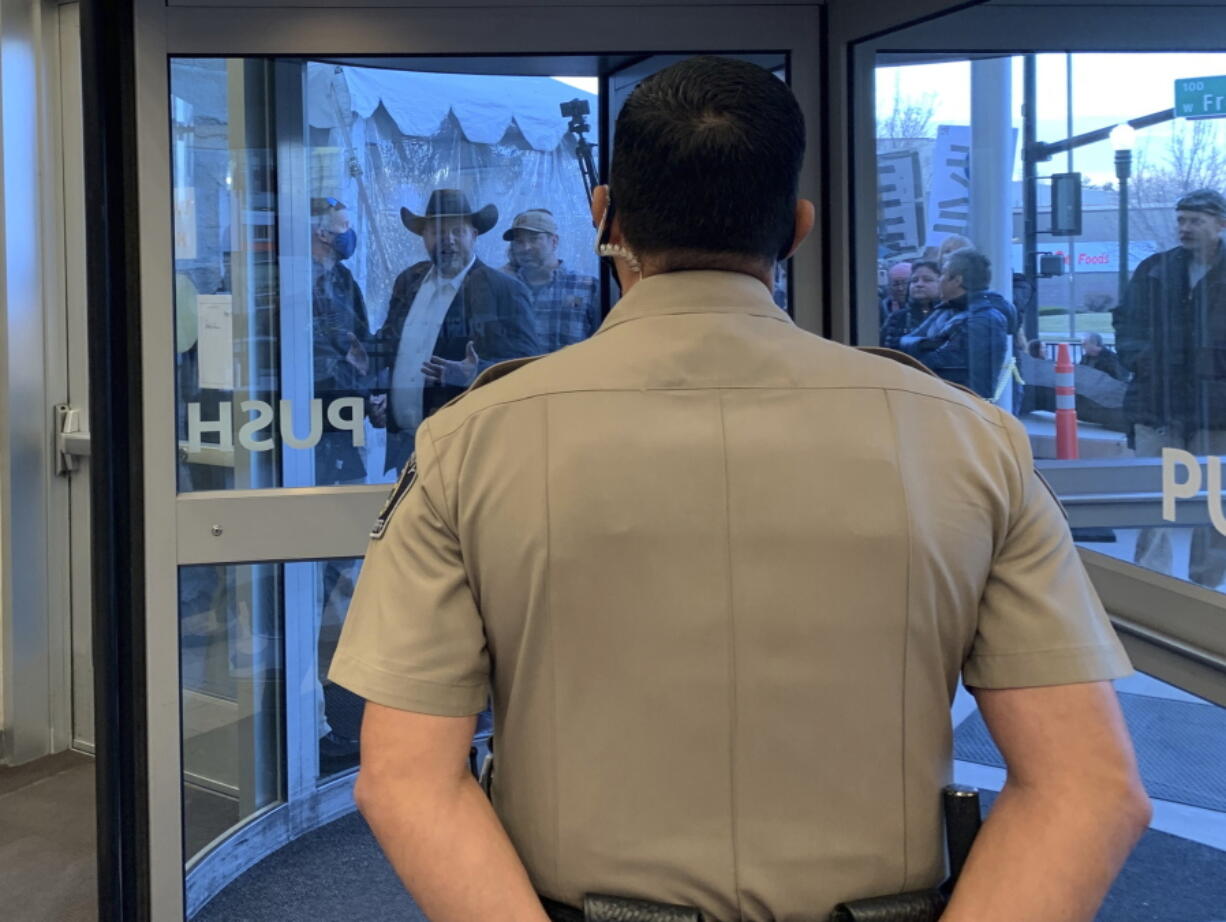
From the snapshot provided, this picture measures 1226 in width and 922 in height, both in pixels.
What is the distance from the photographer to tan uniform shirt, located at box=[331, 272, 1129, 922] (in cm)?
95

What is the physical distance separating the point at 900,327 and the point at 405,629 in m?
1.70

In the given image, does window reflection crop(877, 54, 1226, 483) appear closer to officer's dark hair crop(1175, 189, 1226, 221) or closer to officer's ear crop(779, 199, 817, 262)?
officer's dark hair crop(1175, 189, 1226, 221)

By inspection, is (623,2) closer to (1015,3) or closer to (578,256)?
(578,256)

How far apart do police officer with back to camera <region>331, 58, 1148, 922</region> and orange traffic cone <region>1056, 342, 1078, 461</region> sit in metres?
1.23

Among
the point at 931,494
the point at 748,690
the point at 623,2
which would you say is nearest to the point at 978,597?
the point at 931,494

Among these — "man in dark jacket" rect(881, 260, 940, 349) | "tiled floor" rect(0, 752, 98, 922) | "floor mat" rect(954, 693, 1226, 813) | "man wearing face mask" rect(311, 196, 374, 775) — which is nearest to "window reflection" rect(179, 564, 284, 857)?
"man wearing face mask" rect(311, 196, 374, 775)

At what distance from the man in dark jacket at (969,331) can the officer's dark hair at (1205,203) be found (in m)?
0.41

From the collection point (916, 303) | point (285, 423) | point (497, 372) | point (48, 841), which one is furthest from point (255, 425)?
point (48, 841)

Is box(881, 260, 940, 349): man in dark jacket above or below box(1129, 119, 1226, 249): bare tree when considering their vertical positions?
below

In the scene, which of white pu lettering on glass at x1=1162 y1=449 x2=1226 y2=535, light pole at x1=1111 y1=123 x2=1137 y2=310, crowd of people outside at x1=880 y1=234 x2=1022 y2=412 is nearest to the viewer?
white pu lettering on glass at x1=1162 y1=449 x2=1226 y2=535

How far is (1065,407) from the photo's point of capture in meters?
2.18

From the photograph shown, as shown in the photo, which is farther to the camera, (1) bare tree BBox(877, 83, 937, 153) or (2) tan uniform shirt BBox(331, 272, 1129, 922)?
(1) bare tree BBox(877, 83, 937, 153)

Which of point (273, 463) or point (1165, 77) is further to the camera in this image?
point (273, 463)

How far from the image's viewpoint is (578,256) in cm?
265
